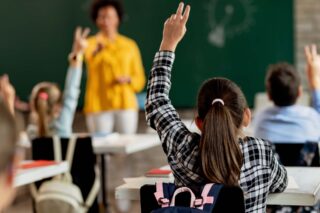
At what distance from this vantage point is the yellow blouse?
562 cm

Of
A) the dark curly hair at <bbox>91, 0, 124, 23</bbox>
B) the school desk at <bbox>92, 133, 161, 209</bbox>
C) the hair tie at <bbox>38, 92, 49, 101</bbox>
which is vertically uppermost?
the dark curly hair at <bbox>91, 0, 124, 23</bbox>

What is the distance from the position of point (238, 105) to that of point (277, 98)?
1.31 meters

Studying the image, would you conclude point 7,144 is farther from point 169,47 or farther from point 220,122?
point 169,47

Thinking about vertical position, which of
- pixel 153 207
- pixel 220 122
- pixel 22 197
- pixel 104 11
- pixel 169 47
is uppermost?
pixel 104 11

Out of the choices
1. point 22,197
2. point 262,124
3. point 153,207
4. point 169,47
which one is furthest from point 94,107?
point 153,207

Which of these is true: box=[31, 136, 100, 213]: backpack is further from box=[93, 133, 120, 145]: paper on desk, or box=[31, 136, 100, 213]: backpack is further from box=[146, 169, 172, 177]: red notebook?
box=[146, 169, 172, 177]: red notebook

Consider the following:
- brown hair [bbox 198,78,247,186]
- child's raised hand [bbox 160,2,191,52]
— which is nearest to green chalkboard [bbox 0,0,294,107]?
child's raised hand [bbox 160,2,191,52]

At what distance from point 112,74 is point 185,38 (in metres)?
0.91

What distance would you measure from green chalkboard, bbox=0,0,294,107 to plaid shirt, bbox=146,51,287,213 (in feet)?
12.9

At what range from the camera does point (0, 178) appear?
74 cm

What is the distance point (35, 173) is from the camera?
2973 mm

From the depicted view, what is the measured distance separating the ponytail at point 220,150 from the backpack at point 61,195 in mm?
1765

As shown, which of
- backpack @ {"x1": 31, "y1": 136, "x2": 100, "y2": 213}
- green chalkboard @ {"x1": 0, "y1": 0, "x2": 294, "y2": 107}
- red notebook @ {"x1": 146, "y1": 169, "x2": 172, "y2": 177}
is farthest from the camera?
green chalkboard @ {"x1": 0, "y1": 0, "x2": 294, "y2": 107}

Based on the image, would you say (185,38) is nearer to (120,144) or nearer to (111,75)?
(111,75)
